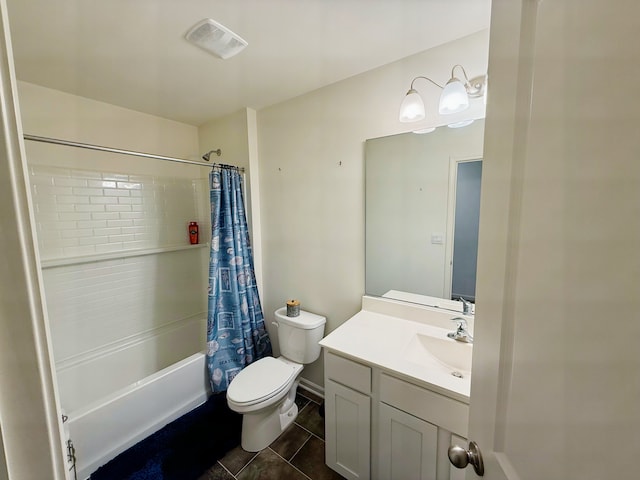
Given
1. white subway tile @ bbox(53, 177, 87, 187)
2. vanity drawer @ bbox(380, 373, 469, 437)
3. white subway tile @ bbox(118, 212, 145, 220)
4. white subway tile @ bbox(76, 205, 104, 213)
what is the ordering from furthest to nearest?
1. white subway tile @ bbox(118, 212, 145, 220)
2. white subway tile @ bbox(76, 205, 104, 213)
3. white subway tile @ bbox(53, 177, 87, 187)
4. vanity drawer @ bbox(380, 373, 469, 437)

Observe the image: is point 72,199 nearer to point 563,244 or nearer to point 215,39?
point 215,39

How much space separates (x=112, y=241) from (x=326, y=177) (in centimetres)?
186

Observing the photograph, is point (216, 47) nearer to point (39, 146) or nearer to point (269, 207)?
point (269, 207)

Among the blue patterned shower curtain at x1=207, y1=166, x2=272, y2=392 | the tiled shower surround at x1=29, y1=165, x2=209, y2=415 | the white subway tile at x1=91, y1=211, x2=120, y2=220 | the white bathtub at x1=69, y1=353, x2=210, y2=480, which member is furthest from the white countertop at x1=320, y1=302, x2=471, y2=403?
the white subway tile at x1=91, y1=211, x2=120, y2=220

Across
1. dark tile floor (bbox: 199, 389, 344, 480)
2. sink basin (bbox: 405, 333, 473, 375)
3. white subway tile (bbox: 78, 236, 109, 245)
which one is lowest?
dark tile floor (bbox: 199, 389, 344, 480)

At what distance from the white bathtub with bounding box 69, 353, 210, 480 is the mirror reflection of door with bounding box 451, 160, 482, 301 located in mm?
1907

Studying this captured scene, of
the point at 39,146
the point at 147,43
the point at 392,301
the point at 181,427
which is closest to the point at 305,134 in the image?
the point at 147,43

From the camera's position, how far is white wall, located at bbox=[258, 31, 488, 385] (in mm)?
1535

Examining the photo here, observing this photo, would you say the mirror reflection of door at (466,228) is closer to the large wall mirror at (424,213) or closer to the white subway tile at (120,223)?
the large wall mirror at (424,213)

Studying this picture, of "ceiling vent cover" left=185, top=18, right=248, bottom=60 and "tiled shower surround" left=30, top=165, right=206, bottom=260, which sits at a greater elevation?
"ceiling vent cover" left=185, top=18, right=248, bottom=60

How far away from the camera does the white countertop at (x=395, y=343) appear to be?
104cm

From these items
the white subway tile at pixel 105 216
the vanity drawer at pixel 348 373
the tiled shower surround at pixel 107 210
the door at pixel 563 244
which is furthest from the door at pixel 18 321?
the white subway tile at pixel 105 216

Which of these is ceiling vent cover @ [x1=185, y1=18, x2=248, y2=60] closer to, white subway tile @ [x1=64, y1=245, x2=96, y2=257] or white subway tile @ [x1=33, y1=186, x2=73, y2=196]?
white subway tile @ [x1=33, y1=186, x2=73, y2=196]

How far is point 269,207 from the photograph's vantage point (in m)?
2.21
